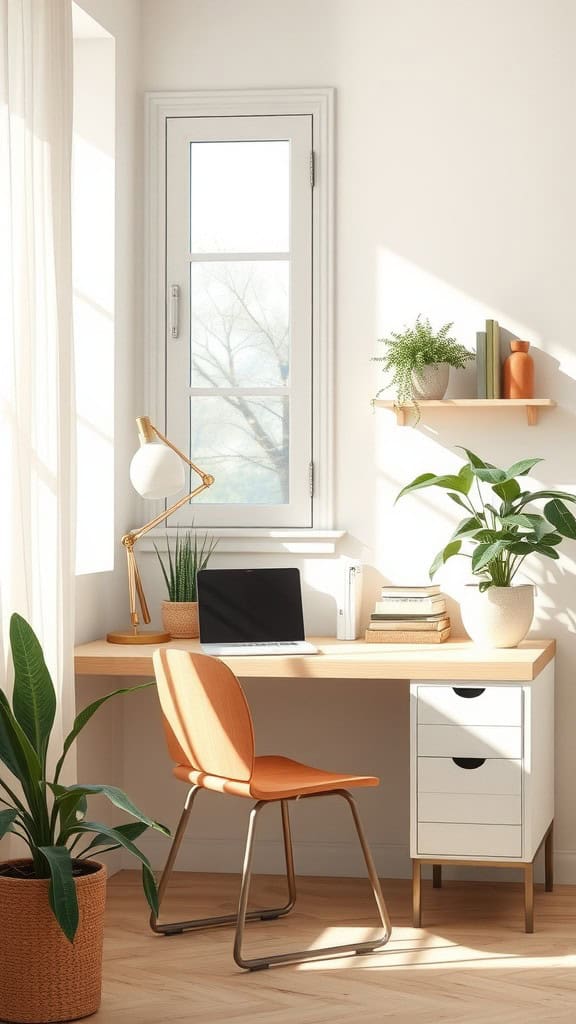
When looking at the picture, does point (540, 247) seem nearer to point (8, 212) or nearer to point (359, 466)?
point (359, 466)

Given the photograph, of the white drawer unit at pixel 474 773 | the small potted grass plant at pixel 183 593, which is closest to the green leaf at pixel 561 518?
the white drawer unit at pixel 474 773

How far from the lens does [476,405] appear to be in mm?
3922

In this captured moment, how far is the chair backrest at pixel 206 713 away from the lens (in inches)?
121

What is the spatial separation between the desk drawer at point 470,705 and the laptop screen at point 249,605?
0.56 m

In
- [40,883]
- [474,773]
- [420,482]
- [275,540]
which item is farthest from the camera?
[275,540]

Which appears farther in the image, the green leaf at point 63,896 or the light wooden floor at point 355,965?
the light wooden floor at point 355,965

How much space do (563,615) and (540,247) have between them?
116 centimetres

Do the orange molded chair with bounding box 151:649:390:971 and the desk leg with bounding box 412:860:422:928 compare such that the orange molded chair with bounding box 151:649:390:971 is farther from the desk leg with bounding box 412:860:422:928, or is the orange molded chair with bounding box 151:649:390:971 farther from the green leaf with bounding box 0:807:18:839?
the green leaf with bounding box 0:807:18:839

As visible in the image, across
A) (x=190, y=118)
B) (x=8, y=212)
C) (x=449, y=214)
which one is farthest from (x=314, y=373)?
(x=8, y=212)

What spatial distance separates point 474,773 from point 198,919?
878 millimetres

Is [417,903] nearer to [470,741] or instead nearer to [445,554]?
[470,741]

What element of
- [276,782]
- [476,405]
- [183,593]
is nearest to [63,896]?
[276,782]

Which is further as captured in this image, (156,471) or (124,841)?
(156,471)

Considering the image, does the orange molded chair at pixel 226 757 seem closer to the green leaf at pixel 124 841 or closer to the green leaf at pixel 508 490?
the green leaf at pixel 124 841
